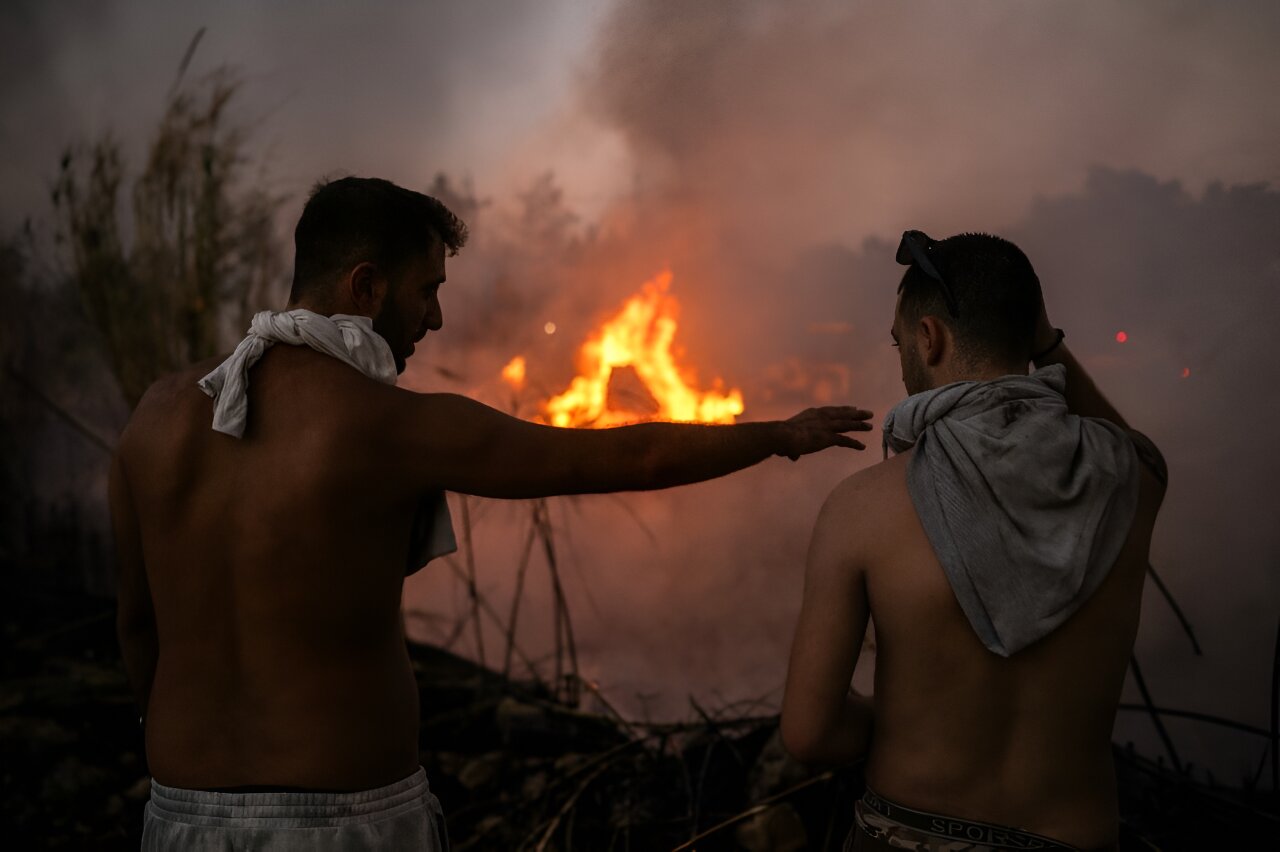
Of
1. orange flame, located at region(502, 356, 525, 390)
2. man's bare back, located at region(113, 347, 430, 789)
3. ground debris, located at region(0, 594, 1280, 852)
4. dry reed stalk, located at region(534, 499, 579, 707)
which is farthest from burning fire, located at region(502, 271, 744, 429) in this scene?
man's bare back, located at region(113, 347, 430, 789)

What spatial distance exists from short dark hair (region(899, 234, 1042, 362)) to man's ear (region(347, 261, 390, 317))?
0.94 m

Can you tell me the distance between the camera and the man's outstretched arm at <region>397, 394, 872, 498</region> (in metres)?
1.78

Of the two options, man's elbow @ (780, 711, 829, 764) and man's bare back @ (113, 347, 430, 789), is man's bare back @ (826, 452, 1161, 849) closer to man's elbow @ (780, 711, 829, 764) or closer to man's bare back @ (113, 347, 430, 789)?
man's elbow @ (780, 711, 829, 764)

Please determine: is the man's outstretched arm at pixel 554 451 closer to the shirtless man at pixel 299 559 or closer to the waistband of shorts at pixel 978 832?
the shirtless man at pixel 299 559

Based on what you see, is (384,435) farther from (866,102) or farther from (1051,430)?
(866,102)

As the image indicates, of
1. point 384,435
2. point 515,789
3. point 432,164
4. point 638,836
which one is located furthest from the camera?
point 432,164

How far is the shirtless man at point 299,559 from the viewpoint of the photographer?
1.73 meters

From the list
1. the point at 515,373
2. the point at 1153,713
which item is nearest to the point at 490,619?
the point at 515,373

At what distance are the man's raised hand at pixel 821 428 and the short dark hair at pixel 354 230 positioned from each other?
2.56ft

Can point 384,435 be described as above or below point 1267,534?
above

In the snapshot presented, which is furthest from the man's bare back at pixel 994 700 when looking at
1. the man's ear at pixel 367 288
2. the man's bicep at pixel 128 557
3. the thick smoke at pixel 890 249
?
the thick smoke at pixel 890 249

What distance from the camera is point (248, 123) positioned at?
14.5ft

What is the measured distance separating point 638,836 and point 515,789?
1.99 feet

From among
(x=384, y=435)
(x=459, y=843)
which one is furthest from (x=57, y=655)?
(x=384, y=435)
